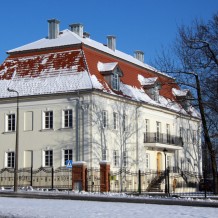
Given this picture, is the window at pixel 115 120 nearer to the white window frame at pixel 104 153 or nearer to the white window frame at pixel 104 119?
the white window frame at pixel 104 119

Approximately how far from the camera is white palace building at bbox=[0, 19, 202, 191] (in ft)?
136

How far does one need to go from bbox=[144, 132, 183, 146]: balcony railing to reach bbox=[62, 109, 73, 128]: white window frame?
8.69m

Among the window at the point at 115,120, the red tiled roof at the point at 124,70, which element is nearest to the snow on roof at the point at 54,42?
the red tiled roof at the point at 124,70

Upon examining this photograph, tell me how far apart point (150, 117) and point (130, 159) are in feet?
16.6

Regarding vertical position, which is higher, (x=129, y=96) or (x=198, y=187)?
(x=129, y=96)

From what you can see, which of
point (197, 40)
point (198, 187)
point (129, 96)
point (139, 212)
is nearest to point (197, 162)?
point (198, 187)

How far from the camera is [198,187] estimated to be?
166 feet

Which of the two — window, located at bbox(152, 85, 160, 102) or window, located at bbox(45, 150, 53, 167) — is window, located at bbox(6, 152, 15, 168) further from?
window, located at bbox(152, 85, 160, 102)

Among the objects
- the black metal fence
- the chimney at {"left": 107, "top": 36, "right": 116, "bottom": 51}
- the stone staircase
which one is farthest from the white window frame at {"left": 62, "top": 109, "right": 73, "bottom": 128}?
the chimney at {"left": 107, "top": 36, "right": 116, "bottom": 51}

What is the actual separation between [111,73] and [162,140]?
980 centimetres

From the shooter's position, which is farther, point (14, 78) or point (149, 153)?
point (149, 153)

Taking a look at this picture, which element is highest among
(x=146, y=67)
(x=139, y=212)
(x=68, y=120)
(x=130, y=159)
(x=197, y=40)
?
(x=146, y=67)

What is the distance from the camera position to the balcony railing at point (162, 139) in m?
48.1

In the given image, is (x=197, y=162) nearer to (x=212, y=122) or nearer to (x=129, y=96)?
(x=129, y=96)
